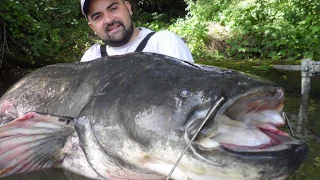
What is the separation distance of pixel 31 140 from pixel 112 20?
60.0 inches

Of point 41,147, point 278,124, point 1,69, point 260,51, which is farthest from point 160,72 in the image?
point 260,51

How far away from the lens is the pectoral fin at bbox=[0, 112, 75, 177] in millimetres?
1983

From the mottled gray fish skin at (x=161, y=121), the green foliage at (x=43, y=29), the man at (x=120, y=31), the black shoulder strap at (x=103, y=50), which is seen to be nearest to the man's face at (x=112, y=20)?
the man at (x=120, y=31)

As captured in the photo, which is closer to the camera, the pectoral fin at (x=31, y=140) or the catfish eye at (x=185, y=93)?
the catfish eye at (x=185, y=93)

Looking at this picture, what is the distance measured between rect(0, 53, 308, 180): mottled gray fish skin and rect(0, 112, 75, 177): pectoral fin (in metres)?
0.03

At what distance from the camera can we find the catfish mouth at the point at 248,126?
4.98 ft

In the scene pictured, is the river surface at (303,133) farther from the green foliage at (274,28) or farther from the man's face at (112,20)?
the green foliage at (274,28)

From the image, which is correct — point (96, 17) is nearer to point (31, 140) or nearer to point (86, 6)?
point (86, 6)

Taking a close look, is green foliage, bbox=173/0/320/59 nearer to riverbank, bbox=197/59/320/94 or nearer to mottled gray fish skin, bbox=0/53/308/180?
riverbank, bbox=197/59/320/94

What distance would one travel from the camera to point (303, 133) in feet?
12.0

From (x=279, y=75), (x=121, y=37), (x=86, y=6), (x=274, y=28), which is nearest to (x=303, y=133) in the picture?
(x=121, y=37)

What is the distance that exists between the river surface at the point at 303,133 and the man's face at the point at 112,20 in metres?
1.31

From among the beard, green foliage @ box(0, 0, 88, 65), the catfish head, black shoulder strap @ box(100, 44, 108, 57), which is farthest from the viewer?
green foliage @ box(0, 0, 88, 65)

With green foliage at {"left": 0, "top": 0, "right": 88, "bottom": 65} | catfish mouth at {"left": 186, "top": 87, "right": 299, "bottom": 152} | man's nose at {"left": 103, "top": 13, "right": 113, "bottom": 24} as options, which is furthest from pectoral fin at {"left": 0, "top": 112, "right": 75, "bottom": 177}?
green foliage at {"left": 0, "top": 0, "right": 88, "bottom": 65}
